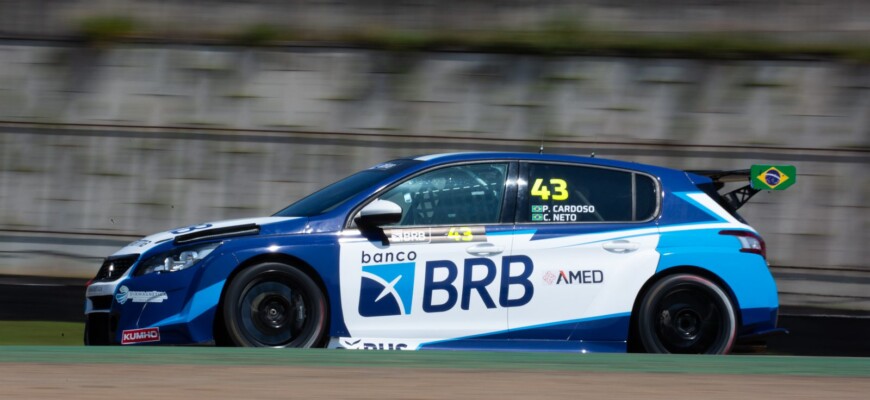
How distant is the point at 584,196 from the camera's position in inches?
293

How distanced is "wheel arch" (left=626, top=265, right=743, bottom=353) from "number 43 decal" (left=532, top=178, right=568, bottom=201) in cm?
79

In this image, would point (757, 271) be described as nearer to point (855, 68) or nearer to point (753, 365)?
point (753, 365)

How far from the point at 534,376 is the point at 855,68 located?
23.6 feet

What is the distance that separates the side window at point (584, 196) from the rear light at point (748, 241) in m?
0.58

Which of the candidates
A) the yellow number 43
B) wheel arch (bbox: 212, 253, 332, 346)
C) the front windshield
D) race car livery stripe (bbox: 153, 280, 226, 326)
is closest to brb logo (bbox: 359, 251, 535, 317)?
the yellow number 43

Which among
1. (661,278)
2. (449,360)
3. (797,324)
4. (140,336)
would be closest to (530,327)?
(661,278)

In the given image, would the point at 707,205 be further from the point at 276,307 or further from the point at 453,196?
the point at 276,307

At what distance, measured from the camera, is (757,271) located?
24.4 feet

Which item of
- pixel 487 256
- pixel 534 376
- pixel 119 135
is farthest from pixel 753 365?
pixel 119 135

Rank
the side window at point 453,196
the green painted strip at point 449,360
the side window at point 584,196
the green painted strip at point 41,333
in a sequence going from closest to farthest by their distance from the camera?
1. the green painted strip at point 449,360
2. the side window at point 453,196
3. the side window at point 584,196
4. the green painted strip at point 41,333

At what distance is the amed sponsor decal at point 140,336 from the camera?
6.84 meters

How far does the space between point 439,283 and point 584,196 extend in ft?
3.86

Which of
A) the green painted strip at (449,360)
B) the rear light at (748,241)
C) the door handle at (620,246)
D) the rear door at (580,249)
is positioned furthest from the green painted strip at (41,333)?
the rear light at (748,241)

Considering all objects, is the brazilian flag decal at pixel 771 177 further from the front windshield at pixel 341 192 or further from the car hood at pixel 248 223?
the car hood at pixel 248 223
